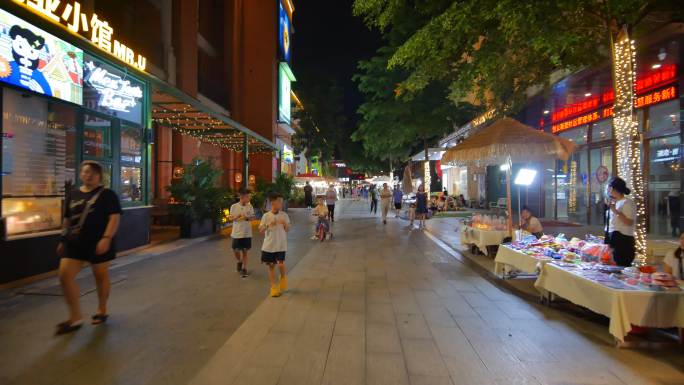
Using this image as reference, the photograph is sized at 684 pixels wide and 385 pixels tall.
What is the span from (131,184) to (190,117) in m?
5.54

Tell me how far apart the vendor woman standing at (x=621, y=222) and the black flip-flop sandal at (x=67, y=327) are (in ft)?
23.1

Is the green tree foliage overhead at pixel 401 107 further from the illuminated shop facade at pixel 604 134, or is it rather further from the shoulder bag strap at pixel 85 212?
the shoulder bag strap at pixel 85 212

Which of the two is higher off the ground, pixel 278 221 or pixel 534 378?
pixel 278 221

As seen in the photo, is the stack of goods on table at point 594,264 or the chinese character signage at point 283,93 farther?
the chinese character signage at point 283,93

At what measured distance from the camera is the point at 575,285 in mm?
5070

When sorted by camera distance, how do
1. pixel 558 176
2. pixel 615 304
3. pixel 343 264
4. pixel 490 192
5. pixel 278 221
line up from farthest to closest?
pixel 490 192 → pixel 558 176 → pixel 343 264 → pixel 278 221 → pixel 615 304

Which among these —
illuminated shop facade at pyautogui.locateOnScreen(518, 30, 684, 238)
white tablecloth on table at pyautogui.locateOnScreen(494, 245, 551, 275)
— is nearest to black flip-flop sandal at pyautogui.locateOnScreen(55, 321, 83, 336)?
white tablecloth on table at pyautogui.locateOnScreen(494, 245, 551, 275)

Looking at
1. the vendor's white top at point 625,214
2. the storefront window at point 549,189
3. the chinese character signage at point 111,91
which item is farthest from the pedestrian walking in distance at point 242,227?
the storefront window at point 549,189

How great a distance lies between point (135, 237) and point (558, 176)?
16009 millimetres

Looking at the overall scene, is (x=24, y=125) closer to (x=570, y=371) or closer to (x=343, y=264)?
(x=343, y=264)

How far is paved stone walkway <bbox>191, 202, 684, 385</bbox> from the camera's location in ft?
12.1

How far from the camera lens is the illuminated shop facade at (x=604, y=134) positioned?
10500 mm

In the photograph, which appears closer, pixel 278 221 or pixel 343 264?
pixel 278 221

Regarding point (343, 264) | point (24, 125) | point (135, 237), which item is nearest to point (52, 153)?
point (24, 125)
